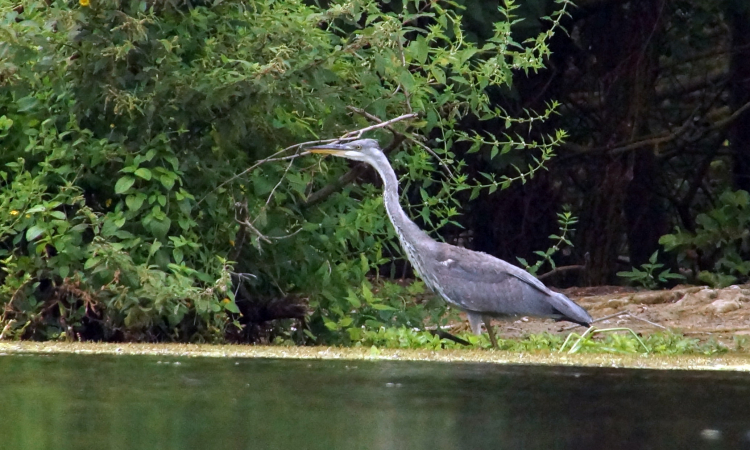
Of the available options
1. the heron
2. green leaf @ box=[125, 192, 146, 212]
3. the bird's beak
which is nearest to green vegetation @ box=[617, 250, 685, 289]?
the heron

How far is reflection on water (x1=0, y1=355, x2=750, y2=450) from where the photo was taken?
17.8 feet

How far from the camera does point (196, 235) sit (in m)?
9.61

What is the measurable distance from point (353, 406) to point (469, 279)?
12.0 feet

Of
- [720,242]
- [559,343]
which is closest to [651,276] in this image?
[720,242]

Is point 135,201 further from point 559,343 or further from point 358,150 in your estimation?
point 559,343

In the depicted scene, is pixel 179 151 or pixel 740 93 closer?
pixel 179 151

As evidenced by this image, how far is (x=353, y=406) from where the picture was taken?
6246 millimetres

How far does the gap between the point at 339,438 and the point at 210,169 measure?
4.45 metres

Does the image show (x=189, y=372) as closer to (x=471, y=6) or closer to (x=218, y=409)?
(x=218, y=409)

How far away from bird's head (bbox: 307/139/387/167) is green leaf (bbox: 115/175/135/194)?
127 cm

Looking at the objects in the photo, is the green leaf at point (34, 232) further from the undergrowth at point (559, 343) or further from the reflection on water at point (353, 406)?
the undergrowth at point (559, 343)

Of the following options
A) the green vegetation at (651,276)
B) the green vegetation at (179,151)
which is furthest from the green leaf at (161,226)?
the green vegetation at (651,276)

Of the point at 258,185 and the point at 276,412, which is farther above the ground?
the point at 258,185

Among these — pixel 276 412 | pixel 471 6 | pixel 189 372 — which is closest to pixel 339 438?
pixel 276 412
